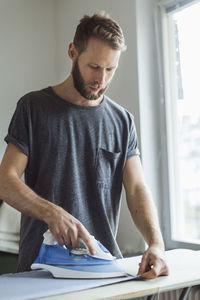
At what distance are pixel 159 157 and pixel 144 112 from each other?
27 cm

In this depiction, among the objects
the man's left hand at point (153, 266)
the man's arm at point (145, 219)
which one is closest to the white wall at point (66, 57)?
the man's arm at point (145, 219)

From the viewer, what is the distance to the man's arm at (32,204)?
1273 mm

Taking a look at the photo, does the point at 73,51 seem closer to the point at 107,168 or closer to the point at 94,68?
the point at 94,68

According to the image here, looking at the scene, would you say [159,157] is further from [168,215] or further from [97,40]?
[97,40]

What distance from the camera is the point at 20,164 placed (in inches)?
59.4

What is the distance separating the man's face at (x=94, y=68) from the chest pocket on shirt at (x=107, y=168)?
0.67 ft

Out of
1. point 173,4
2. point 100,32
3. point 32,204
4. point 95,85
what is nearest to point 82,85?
point 95,85

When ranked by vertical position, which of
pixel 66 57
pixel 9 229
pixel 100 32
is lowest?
pixel 9 229

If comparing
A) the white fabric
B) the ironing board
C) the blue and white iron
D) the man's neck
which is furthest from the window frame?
the blue and white iron

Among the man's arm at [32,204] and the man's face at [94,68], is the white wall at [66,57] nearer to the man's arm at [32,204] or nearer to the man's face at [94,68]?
the man's face at [94,68]

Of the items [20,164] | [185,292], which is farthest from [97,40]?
[185,292]

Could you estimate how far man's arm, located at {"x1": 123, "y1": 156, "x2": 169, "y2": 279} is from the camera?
1321mm

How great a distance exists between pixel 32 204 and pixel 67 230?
162 mm

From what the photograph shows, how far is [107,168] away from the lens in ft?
5.45
